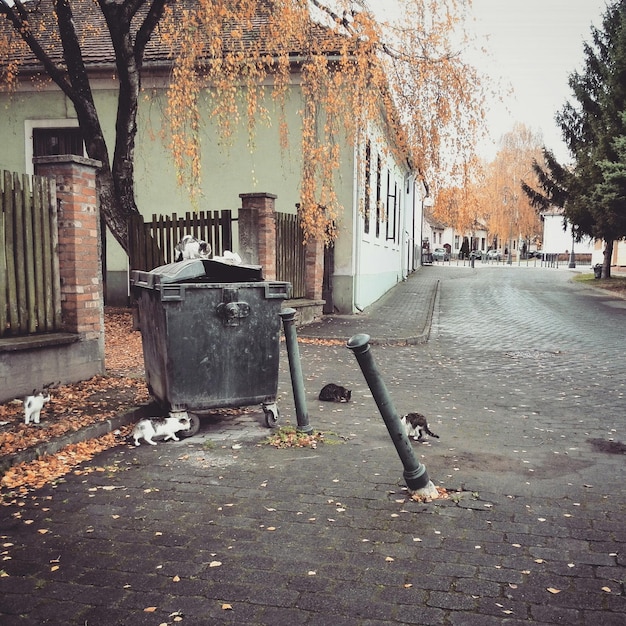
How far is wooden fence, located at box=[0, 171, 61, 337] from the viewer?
6.32m

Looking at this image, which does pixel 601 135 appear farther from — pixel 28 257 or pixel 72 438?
pixel 72 438

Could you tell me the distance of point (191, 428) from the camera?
5.41 meters

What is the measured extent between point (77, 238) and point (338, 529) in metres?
4.72

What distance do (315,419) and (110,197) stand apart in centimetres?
719

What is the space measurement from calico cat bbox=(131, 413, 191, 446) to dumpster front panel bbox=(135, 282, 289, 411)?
0.52ft

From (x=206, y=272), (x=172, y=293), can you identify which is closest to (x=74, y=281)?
(x=206, y=272)

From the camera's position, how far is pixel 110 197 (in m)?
11.4

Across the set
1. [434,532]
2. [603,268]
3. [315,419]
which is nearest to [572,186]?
[603,268]

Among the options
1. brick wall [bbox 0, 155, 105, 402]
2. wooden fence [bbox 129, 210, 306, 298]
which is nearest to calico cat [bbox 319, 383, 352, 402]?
brick wall [bbox 0, 155, 105, 402]

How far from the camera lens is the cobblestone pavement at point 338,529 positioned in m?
2.79

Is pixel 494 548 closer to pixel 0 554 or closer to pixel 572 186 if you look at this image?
pixel 0 554

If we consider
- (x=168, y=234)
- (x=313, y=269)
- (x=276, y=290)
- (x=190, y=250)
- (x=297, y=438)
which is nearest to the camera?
(x=297, y=438)

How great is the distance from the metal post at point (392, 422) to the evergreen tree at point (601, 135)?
14.9 meters

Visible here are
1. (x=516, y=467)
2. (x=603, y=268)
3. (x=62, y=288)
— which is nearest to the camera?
(x=516, y=467)
